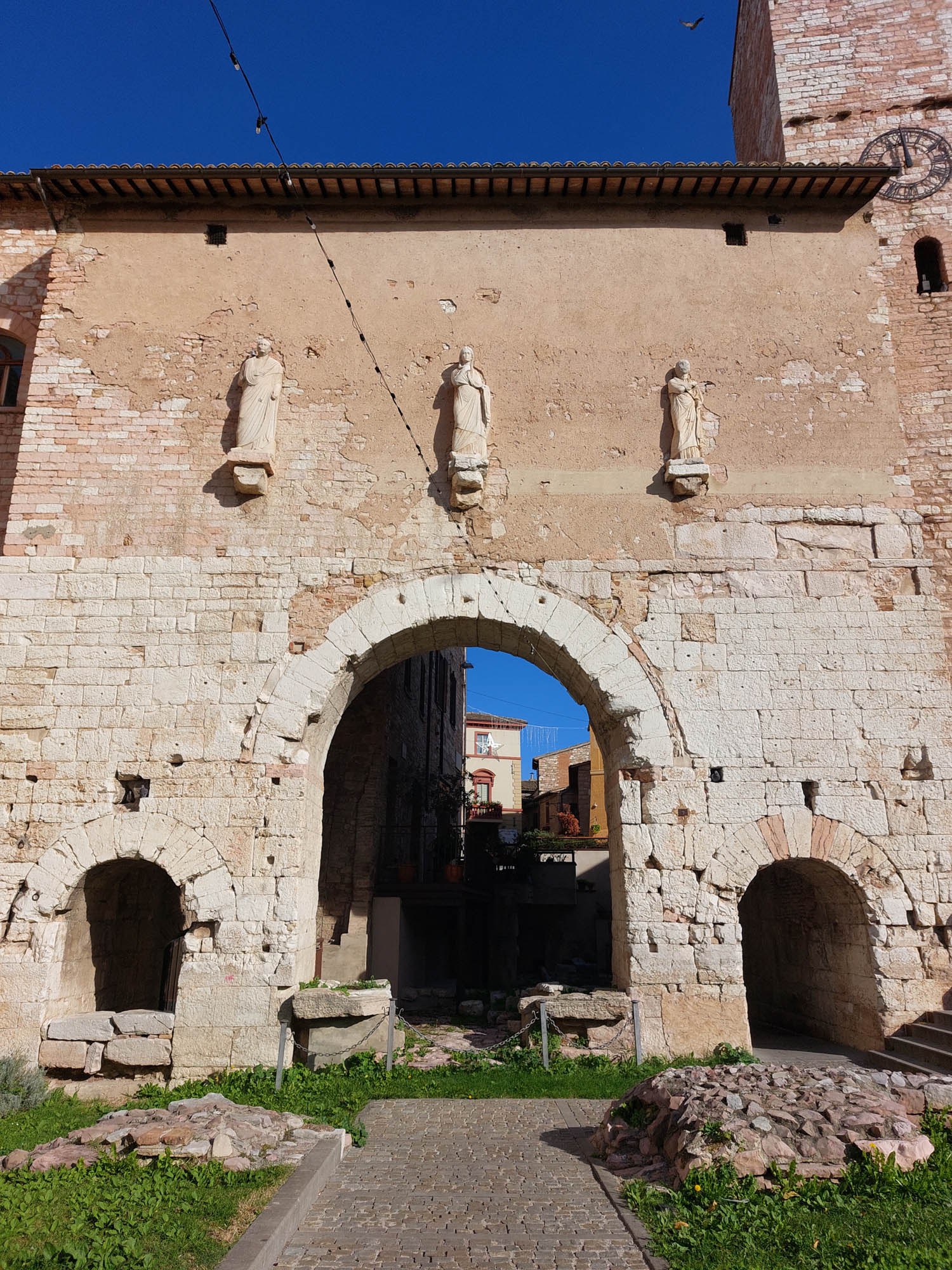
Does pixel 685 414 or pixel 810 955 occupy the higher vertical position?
pixel 685 414

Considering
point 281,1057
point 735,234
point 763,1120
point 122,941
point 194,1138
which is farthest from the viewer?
point 735,234

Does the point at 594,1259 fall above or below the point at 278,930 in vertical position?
below

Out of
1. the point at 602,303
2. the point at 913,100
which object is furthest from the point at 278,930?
the point at 913,100

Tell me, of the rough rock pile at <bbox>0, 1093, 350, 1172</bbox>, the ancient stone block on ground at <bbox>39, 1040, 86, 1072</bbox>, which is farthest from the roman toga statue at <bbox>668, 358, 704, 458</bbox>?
the ancient stone block on ground at <bbox>39, 1040, 86, 1072</bbox>

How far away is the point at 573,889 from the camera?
53.1 ft

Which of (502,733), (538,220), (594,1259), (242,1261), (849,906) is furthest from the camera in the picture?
(502,733)

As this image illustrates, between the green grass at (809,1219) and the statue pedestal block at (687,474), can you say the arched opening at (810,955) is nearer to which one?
the green grass at (809,1219)

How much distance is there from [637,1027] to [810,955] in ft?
10.2

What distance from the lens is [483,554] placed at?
9.60m

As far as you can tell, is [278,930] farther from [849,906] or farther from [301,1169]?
[849,906]

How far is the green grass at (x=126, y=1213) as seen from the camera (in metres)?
3.95

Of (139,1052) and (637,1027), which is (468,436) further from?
(139,1052)

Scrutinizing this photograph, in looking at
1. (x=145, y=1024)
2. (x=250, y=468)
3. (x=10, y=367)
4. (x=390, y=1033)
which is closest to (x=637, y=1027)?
(x=390, y=1033)

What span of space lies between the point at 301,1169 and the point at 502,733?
34.8 metres
